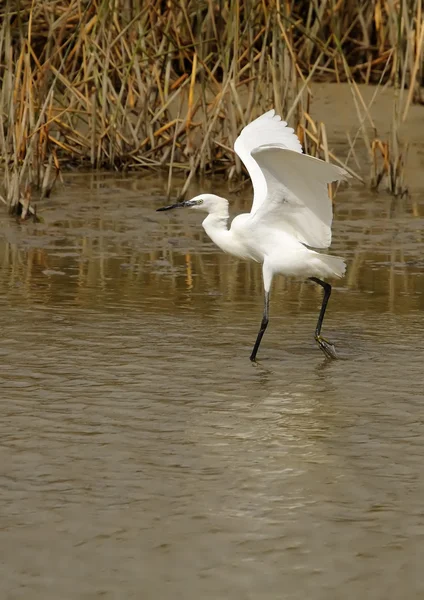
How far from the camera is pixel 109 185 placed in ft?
35.0

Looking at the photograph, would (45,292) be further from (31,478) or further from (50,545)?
(50,545)

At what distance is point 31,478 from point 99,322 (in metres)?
2.53

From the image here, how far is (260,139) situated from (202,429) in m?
2.45

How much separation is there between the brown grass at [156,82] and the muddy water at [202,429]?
148 cm

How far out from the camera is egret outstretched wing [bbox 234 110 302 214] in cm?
670

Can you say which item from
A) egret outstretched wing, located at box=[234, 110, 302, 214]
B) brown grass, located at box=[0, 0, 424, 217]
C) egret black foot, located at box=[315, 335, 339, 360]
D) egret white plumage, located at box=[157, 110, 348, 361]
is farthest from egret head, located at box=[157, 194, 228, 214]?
brown grass, located at box=[0, 0, 424, 217]

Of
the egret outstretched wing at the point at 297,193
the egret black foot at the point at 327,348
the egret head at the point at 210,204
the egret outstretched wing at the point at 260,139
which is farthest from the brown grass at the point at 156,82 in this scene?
the egret black foot at the point at 327,348

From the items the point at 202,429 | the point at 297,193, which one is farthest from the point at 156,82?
the point at 202,429

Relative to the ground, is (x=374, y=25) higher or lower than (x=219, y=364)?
higher

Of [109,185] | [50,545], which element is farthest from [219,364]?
[109,185]

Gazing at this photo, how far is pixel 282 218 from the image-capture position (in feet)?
21.3

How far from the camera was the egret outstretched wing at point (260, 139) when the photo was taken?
670 cm

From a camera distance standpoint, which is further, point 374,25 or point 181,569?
point 374,25

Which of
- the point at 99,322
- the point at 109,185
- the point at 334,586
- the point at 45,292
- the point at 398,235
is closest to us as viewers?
the point at 334,586
